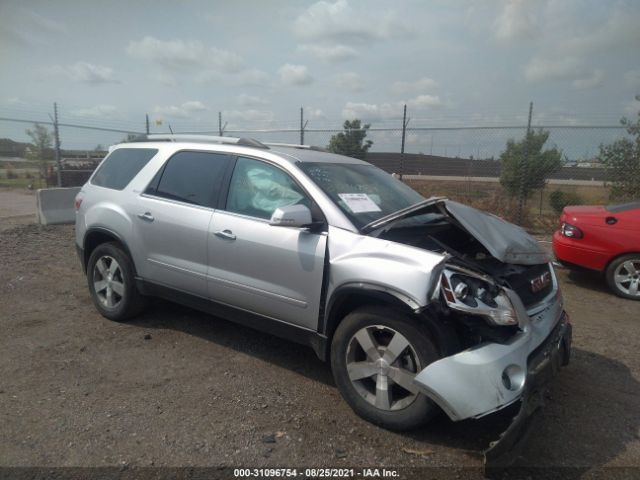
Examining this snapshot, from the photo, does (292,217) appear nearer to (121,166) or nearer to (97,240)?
(121,166)

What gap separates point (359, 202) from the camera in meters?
3.43

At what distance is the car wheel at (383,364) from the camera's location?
2.69 meters

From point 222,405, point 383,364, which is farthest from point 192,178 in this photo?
point 383,364

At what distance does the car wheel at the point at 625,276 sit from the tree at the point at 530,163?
4.55 meters

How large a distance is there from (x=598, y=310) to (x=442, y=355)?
3.67 m

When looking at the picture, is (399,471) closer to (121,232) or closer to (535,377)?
(535,377)

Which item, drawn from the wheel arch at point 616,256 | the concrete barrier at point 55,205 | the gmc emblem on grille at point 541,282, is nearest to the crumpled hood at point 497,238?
the gmc emblem on grille at point 541,282

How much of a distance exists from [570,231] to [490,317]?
13.9 ft

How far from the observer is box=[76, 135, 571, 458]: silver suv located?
259 centimetres

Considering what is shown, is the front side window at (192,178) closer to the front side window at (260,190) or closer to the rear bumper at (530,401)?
the front side window at (260,190)

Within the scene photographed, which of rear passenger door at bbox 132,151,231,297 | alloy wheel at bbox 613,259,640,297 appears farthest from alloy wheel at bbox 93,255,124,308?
alloy wheel at bbox 613,259,640,297

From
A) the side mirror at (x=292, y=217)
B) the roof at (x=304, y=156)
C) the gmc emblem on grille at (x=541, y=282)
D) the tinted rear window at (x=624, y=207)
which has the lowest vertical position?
the gmc emblem on grille at (x=541, y=282)

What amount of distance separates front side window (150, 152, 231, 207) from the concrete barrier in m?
6.38

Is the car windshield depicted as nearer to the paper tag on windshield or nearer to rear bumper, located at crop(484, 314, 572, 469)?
the paper tag on windshield
